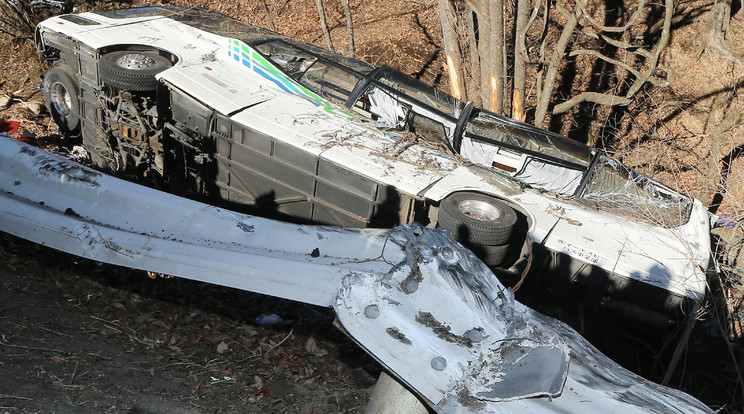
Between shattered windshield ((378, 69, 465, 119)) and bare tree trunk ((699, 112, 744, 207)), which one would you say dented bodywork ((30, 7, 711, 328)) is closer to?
shattered windshield ((378, 69, 465, 119))

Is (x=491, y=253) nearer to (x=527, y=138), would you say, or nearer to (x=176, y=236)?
(x=527, y=138)

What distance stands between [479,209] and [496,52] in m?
4.23

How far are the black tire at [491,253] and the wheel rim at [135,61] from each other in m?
4.41

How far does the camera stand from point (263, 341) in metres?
5.00

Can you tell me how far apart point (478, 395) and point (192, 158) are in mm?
5557

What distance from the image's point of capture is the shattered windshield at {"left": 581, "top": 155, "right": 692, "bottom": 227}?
6.15 metres

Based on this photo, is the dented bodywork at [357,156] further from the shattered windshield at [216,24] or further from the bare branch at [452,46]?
the bare branch at [452,46]

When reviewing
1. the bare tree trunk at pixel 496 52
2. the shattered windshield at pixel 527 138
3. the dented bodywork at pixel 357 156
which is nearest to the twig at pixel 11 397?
the dented bodywork at pixel 357 156

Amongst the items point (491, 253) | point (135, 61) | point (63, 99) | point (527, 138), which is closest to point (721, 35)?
point (527, 138)

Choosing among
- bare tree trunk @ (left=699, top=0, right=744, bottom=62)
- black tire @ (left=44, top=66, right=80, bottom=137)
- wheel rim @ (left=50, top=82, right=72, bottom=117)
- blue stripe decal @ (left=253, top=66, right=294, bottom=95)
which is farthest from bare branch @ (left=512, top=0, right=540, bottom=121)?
wheel rim @ (left=50, top=82, right=72, bottom=117)

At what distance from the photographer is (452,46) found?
32.2 ft

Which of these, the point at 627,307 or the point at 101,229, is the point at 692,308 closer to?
the point at 627,307

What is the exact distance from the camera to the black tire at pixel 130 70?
6938mm


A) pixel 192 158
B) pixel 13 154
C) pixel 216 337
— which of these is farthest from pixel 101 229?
pixel 192 158
